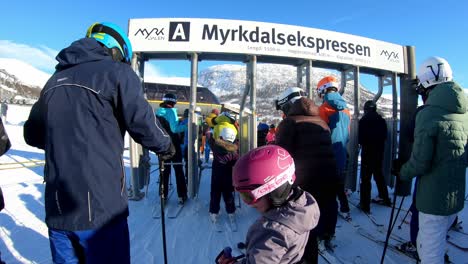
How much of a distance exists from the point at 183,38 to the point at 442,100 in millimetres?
3967

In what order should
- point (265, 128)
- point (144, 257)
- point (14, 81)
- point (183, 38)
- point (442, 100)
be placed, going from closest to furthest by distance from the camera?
point (442, 100)
point (144, 257)
point (183, 38)
point (265, 128)
point (14, 81)

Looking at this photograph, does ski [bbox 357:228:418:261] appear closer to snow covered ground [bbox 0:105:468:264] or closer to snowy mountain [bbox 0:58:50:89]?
snow covered ground [bbox 0:105:468:264]

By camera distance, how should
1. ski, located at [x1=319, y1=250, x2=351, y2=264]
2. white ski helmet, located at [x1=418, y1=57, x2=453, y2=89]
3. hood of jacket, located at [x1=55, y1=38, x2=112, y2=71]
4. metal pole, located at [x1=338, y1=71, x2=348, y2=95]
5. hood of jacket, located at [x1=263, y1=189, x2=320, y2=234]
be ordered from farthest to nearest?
metal pole, located at [x1=338, y1=71, x2=348, y2=95] → ski, located at [x1=319, y1=250, x2=351, y2=264] → white ski helmet, located at [x1=418, y1=57, x2=453, y2=89] → hood of jacket, located at [x1=55, y1=38, x2=112, y2=71] → hood of jacket, located at [x1=263, y1=189, x2=320, y2=234]

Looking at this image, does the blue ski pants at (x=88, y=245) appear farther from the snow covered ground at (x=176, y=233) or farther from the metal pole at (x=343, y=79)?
the metal pole at (x=343, y=79)

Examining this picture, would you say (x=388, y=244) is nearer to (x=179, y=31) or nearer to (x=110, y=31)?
(x=110, y=31)

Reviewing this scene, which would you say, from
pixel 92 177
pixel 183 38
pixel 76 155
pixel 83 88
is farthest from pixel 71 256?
pixel 183 38

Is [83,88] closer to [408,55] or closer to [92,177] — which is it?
[92,177]

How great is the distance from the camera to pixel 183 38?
495 centimetres

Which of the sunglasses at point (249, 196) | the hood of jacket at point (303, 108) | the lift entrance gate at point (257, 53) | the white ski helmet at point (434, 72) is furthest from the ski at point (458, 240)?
the sunglasses at point (249, 196)

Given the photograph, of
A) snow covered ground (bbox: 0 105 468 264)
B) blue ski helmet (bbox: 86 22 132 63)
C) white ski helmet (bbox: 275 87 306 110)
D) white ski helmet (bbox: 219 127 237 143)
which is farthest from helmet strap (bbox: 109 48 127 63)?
white ski helmet (bbox: 219 127 237 143)

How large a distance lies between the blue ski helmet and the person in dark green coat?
263 cm

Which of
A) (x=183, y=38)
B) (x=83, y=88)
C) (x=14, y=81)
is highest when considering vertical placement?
(x=14, y=81)

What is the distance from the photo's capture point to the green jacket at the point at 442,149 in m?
2.40

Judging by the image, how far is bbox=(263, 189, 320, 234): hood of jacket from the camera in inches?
61.1
